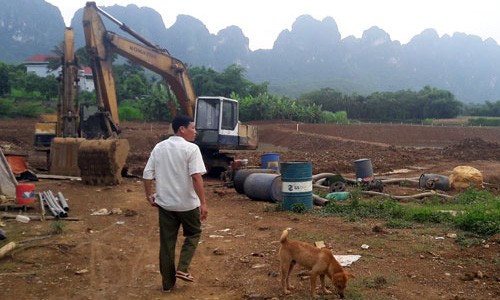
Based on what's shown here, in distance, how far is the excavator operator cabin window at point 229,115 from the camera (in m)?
16.3

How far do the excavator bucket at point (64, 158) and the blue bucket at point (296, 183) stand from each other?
7530 millimetres

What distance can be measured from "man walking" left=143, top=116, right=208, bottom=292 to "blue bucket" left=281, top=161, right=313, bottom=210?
14.4ft

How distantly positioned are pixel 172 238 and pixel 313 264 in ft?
4.92

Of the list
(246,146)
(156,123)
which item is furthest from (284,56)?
(246,146)

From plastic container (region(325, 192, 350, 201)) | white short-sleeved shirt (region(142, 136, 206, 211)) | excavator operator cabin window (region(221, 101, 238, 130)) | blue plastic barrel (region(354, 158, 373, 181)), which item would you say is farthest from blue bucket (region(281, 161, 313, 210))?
excavator operator cabin window (region(221, 101, 238, 130))

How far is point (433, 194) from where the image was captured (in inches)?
484

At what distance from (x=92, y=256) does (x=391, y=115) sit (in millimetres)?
55490

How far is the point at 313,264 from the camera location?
5.32 metres

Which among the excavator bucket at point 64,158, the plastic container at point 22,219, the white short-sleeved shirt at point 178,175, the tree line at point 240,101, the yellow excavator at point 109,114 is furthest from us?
the tree line at point 240,101

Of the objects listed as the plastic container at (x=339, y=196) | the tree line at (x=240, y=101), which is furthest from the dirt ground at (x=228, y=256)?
the tree line at (x=240, y=101)

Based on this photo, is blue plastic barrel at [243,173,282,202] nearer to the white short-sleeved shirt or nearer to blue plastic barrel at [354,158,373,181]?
blue plastic barrel at [354,158,373,181]

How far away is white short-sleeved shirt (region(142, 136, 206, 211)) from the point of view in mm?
5547

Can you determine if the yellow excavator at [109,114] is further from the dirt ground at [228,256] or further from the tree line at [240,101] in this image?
the tree line at [240,101]

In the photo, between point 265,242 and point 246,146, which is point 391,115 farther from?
point 265,242
